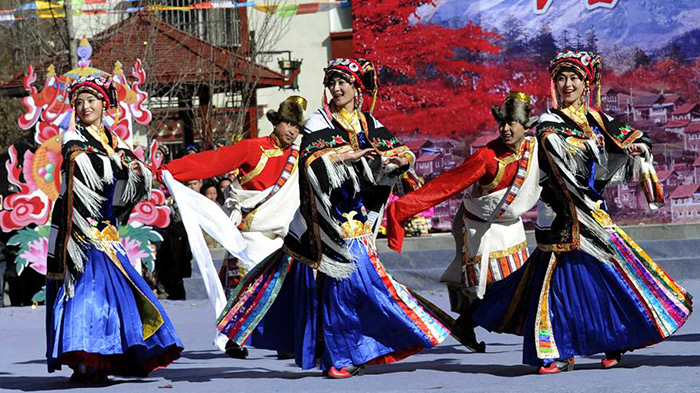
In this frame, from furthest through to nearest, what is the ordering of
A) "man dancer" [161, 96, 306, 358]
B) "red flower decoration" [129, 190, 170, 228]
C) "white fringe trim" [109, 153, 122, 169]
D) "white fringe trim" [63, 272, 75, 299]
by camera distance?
"red flower decoration" [129, 190, 170, 228], "man dancer" [161, 96, 306, 358], "white fringe trim" [109, 153, 122, 169], "white fringe trim" [63, 272, 75, 299]

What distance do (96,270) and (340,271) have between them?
139 cm

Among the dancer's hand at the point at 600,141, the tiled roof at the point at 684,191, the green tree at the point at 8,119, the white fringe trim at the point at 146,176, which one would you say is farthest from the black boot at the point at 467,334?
the green tree at the point at 8,119

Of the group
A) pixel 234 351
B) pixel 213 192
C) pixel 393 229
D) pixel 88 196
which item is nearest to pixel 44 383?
pixel 88 196

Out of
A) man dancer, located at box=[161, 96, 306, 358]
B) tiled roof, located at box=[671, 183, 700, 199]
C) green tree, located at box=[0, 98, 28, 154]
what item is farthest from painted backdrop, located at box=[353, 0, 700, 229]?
green tree, located at box=[0, 98, 28, 154]

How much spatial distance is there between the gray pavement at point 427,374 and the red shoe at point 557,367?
0.07 meters

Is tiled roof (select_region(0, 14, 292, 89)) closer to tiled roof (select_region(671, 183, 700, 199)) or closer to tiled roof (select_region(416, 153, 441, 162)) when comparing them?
tiled roof (select_region(416, 153, 441, 162))

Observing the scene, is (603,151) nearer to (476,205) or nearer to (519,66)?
(476,205)

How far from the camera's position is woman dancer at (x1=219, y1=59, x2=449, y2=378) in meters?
7.88

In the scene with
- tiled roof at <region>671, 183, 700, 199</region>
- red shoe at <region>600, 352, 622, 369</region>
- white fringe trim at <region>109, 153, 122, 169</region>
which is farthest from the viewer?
tiled roof at <region>671, 183, 700, 199</region>

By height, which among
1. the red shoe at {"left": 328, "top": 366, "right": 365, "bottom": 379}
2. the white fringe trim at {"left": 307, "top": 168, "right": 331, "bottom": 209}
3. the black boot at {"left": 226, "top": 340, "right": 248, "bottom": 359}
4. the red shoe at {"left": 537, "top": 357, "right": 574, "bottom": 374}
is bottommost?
the black boot at {"left": 226, "top": 340, "right": 248, "bottom": 359}

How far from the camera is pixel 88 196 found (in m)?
8.02

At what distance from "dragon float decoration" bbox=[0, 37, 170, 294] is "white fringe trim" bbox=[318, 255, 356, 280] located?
5.51 m

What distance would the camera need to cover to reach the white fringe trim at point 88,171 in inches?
314

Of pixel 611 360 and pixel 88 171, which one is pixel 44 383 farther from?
pixel 611 360
